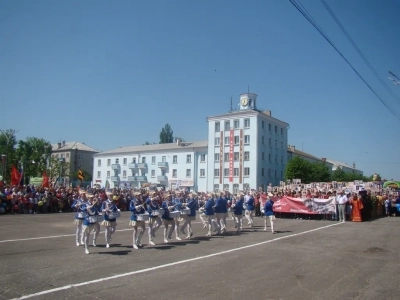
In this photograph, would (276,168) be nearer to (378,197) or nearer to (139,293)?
(378,197)

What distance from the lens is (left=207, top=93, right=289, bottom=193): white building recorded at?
62.3 metres

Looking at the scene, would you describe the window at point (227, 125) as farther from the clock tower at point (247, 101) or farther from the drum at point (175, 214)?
the drum at point (175, 214)

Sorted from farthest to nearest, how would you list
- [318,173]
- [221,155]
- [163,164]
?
1. [163,164]
2. [318,173]
3. [221,155]

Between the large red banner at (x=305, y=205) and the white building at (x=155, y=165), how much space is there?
36.8 metres

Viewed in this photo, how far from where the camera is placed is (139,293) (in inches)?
300

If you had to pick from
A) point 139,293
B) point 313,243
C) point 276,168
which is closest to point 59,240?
point 139,293

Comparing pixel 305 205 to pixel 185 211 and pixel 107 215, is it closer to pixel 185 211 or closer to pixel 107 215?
pixel 185 211

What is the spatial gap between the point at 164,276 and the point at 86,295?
88.8 inches

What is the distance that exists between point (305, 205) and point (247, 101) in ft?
134

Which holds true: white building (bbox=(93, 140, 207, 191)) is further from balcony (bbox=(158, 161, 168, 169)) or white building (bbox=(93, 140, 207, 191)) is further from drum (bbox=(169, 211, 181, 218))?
drum (bbox=(169, 211, 181, 218))

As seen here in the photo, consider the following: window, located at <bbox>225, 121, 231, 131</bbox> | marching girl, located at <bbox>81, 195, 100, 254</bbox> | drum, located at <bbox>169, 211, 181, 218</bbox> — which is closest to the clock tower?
window, located at <bbox>225, 121, 231, 131</bbox>

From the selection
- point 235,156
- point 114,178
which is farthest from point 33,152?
point 235,156

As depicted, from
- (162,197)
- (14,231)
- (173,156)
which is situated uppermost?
(173,156)

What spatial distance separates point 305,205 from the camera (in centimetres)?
2783
